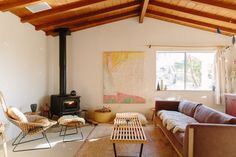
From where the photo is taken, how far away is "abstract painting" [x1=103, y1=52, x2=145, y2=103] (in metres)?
6.42

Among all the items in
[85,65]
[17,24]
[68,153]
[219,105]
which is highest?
[17,24]

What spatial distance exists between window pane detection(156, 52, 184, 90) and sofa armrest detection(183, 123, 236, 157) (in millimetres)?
4075

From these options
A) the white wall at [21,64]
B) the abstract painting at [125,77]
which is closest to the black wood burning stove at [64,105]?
the white wall at [21,64]

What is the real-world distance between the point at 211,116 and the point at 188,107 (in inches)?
49.2

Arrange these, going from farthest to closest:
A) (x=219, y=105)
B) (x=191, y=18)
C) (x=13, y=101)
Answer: (x=219, y=105) < (x=191, y=18) < (x=13, y=101)

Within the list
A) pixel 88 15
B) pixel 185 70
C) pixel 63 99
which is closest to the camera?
pixel 88 15

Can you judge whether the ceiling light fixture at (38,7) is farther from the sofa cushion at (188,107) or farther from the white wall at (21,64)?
the sofa cushion at (188,107)

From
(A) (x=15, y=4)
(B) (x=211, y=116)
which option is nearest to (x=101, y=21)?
(A) (x=15, y=4)

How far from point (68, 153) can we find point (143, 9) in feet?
12.1

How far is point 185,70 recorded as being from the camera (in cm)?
655

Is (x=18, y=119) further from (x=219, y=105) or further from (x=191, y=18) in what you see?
(x=219, y=105)

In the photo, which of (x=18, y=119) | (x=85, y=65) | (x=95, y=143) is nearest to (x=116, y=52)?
(x=85, y=65)

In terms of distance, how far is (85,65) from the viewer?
6.52 meters

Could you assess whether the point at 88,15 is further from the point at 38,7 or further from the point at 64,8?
the point at 38,7
